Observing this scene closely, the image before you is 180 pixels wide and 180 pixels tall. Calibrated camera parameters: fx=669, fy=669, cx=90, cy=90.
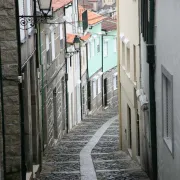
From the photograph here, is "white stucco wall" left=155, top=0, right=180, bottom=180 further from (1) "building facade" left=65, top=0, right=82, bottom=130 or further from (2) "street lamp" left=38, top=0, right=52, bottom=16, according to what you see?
(1) "building facade" left=65, top=0, right=82, bottom=130

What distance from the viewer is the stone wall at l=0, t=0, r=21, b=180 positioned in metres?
12.4

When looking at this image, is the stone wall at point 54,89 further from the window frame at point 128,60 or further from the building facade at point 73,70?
the window frame at point 128,60

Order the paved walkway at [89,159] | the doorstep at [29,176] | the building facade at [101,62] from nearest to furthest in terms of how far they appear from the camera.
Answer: the doorstep at [29,176] < the paved walkway at [89,159] < the building facade at [101,62]

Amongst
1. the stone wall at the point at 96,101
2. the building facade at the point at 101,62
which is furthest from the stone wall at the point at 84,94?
the stone wall at the point at 96,101

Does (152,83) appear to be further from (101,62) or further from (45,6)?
(101,62)

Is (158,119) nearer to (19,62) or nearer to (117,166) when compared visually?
(19,62)

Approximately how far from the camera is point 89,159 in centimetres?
1980

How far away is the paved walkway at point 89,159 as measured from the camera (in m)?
16.2

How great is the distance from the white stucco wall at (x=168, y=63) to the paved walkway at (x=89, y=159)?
9.72 ft

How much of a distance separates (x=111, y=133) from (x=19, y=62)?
1747 centimetres

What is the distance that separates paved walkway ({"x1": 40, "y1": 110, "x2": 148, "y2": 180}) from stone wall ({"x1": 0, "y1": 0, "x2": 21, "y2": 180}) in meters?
3.17

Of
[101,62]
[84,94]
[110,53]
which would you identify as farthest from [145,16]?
[110,53]

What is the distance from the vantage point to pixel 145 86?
627 inches

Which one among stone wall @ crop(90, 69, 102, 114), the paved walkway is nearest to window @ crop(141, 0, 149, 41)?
the paved walkway
